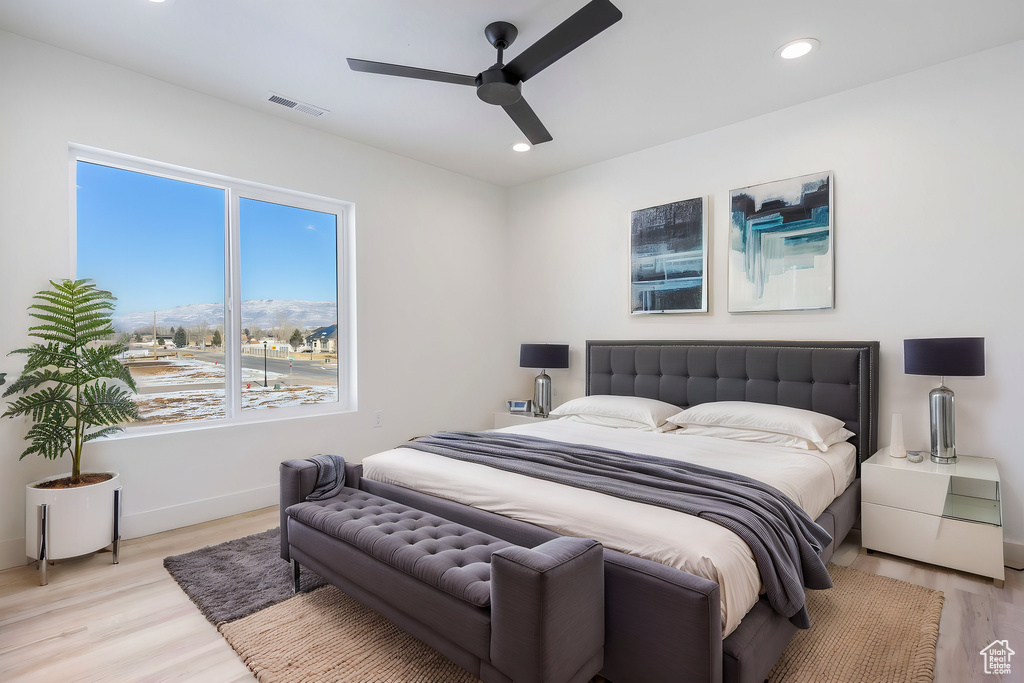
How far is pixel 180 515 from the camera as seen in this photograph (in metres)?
3.14

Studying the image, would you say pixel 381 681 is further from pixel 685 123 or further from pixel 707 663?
pixel 685 123

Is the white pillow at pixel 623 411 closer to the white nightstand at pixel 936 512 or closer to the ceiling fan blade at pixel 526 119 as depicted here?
the white nightstand at pixel 936 512

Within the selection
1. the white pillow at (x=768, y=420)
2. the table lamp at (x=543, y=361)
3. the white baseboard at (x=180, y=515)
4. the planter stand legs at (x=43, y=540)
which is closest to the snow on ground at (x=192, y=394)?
the white baseboard at (x=180, y=515)

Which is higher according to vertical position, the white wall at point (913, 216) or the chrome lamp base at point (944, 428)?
the white wall at point (913, 216)

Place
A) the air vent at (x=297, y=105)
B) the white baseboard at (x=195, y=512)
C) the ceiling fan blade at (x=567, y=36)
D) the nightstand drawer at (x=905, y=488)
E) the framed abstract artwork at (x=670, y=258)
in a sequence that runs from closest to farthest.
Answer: the ceiling fan blade at (x=567, y=36), the nightstand drawer at (x=905, y=488), the white baseboard at (x=195, y=512), the air vent at (x=297, y=105), the framed abstract artwork at (x=670, y=258)

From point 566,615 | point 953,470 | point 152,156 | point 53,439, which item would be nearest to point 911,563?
point 953,470

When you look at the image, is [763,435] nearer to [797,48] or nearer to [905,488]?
[905,488]

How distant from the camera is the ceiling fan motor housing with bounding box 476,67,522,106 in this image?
2445 millimetres

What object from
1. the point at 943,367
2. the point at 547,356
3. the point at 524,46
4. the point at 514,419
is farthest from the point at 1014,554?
the point at 524,46

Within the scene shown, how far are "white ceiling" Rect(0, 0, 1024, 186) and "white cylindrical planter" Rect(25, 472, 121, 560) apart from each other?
2302 millimetres

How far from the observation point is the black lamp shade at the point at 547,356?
447cm

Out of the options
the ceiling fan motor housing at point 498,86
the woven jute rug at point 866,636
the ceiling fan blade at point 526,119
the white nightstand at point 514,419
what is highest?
the ceiling fan motor housing at point 498,86

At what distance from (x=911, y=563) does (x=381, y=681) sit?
8.78 ft

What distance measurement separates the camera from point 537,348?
14.8ft
